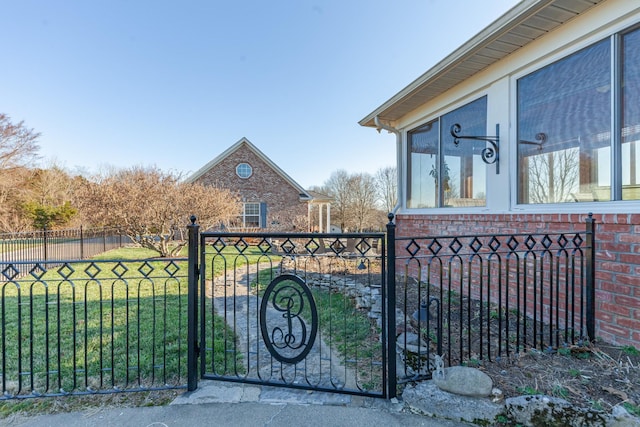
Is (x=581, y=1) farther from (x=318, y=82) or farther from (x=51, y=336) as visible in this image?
(x=318, y=82)

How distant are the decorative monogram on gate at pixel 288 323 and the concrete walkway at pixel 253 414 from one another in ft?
0.97

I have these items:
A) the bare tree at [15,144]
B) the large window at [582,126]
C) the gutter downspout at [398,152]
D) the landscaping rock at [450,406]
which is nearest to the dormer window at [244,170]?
the bare tree at [15,144]

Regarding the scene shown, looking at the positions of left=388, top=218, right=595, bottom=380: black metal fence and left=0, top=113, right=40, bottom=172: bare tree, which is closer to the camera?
left=388, top=218, right=595, bottom=380: black metal fence

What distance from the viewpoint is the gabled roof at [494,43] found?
275 centimetres

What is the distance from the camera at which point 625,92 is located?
254cm

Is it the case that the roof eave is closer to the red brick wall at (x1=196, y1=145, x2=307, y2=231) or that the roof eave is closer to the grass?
the grass

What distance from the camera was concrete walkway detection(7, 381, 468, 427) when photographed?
1.77 meters

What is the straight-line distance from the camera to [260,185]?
55.0 feet

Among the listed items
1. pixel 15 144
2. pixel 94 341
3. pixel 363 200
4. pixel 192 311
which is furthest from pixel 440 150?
pixel 15 144

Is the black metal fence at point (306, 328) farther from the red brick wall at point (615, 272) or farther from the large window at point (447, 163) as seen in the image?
the large window at point (447, 163)

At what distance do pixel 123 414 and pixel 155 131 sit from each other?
16747mm

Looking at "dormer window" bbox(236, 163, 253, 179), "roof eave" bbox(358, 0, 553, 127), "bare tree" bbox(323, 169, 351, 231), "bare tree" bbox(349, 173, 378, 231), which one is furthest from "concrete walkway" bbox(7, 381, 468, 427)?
"bare tree" bbox(323, 169, 351, 231)

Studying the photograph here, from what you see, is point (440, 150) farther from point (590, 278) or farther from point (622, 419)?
point (622, 419)

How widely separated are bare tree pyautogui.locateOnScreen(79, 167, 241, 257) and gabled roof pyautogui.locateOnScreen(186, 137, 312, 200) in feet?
18.5
